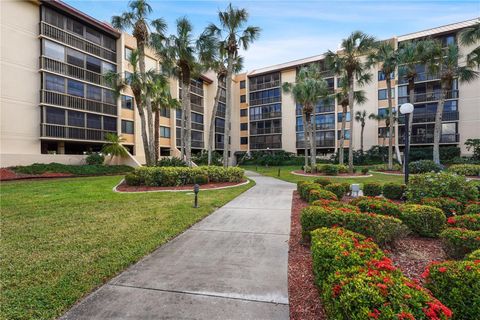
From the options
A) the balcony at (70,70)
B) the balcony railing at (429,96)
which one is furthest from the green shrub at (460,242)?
the balcony railing at (429,96)

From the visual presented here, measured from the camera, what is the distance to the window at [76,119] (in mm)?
24391

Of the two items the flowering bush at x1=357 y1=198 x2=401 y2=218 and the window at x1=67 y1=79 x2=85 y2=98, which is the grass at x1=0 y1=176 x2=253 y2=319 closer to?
the flowering bush at x1=357 y1=198 x2=401 y2=218

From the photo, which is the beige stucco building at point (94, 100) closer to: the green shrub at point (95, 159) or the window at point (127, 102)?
the window at point (127, 102)

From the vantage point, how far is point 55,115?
2330 centimetres

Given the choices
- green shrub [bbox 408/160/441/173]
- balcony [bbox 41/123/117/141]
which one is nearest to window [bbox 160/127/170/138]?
balcony [bbox 41/123/117/141]

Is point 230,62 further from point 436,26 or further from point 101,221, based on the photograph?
point 436,26

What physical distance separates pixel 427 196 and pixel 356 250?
6199 millimetres

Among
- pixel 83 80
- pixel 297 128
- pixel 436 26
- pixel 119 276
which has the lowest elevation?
pixel 119 276

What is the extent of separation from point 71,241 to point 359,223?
6139mm

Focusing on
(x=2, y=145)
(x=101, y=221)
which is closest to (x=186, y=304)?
(x=101, y=221)

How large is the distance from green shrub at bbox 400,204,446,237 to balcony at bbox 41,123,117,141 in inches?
1072

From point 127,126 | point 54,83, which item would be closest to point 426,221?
point 54,83

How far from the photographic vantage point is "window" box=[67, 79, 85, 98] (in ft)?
80.5

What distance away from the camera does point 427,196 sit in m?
7.85
